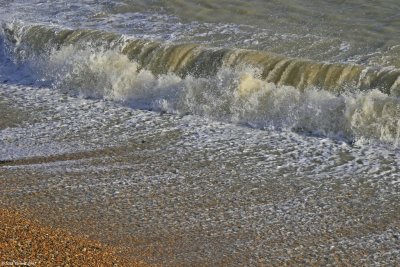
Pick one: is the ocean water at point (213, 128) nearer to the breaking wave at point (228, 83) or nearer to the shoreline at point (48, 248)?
the breaking wave at point (228, 83)

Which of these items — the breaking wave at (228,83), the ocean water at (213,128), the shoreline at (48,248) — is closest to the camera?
the shoreline at (48,248)

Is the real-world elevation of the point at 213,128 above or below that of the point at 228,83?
below

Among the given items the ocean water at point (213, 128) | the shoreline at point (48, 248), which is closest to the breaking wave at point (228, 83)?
the ocean water at point (213, 128)

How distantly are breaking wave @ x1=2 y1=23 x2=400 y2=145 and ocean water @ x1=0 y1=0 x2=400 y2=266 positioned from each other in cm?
3

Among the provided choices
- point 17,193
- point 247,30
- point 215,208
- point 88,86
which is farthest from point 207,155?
point 247,30

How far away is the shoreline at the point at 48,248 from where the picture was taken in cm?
609

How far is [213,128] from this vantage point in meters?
10.3

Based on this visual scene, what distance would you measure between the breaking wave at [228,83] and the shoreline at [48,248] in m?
Answer: 4.03

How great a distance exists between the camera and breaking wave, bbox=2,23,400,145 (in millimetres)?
10266

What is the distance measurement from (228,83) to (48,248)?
555cm

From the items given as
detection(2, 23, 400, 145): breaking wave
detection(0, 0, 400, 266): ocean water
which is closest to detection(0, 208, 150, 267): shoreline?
detection(0, 0, 400, 266): ocean water

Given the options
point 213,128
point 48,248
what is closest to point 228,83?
point 213,128

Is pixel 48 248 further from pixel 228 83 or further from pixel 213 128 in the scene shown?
pixel 228 83

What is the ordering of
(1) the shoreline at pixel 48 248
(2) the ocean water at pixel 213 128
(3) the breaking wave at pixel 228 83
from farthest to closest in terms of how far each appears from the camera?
(3) the breaking wave at pixel 228 83 → (2) the ocean water at pixel 213 128 → (1) the shoreline at pixel 48 248
